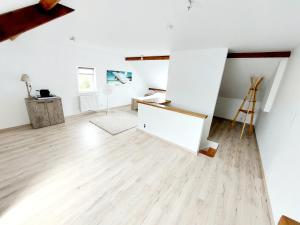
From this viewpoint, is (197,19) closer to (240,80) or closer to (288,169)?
(288,169)

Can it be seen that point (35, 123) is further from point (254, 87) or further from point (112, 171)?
point (254, 87)

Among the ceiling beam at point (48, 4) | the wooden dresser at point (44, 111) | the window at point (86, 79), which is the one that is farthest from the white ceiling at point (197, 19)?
the window at point (86, 79)

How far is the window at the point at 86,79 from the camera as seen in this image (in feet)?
15.6

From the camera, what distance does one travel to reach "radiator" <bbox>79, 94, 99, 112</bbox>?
4739mm

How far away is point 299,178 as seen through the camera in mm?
1307

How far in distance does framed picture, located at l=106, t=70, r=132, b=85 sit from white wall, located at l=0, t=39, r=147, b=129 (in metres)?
0.23

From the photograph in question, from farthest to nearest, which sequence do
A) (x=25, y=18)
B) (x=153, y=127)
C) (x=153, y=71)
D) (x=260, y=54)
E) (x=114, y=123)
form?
(x=153, y=71) → (x=114, y=123) → (x=153, y=127) → (x=260, y=54) → (x=25, y=18)

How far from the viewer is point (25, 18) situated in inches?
68.4

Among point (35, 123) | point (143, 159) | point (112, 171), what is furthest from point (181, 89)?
point (35, 123)

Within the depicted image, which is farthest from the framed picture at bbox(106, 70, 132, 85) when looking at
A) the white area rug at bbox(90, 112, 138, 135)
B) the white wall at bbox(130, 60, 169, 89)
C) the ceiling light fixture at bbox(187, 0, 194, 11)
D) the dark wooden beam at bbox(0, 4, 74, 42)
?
the ceiling light fixture at bbox(187, 0, 194, 11)

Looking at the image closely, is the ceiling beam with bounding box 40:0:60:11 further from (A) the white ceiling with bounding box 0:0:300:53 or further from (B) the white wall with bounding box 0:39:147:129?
(B) the white wall with bounding box 0:39:147:129

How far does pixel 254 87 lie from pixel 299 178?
2972 millimetres

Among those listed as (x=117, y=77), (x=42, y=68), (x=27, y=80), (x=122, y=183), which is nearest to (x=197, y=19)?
(x=122, y=183)

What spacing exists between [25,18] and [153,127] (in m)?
3.04
